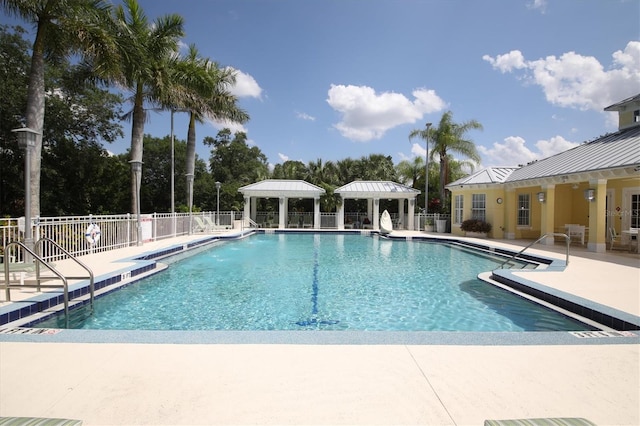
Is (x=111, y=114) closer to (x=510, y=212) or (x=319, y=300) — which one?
(x=319, y=300)

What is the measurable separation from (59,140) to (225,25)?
50.7ft

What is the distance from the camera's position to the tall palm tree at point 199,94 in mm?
16688

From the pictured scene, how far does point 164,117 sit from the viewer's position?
18922 mm

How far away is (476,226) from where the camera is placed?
700 inches

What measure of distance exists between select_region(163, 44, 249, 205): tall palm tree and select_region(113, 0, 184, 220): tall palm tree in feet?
2.83

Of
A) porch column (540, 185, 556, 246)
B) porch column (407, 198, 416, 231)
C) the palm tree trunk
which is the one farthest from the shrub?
the palm tree trunk

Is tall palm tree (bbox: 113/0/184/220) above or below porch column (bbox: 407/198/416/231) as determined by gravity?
above

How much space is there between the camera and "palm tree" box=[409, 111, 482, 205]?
23.3 m

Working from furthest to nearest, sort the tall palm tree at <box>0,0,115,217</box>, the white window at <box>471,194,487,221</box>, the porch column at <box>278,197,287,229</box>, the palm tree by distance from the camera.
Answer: the porch column at <box>278,197,287,229</box> < the palm tree < the white window at <box>471,194,487,221</box> < the tall palm tree at <box>0,0,115,217</box>

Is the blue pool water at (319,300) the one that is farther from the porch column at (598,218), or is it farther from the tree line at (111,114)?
the tree line at (111,114)

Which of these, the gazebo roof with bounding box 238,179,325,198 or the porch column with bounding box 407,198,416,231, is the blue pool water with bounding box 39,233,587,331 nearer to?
the gazebo roof with bounding box 238,179,325,198

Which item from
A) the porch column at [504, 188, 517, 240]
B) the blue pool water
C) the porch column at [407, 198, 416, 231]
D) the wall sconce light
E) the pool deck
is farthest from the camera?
the porch column at [407, 198, 416, 231]

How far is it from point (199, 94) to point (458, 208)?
1629 centimetres

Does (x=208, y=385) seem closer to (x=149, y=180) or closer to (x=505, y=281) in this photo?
(x=505, y=281)
